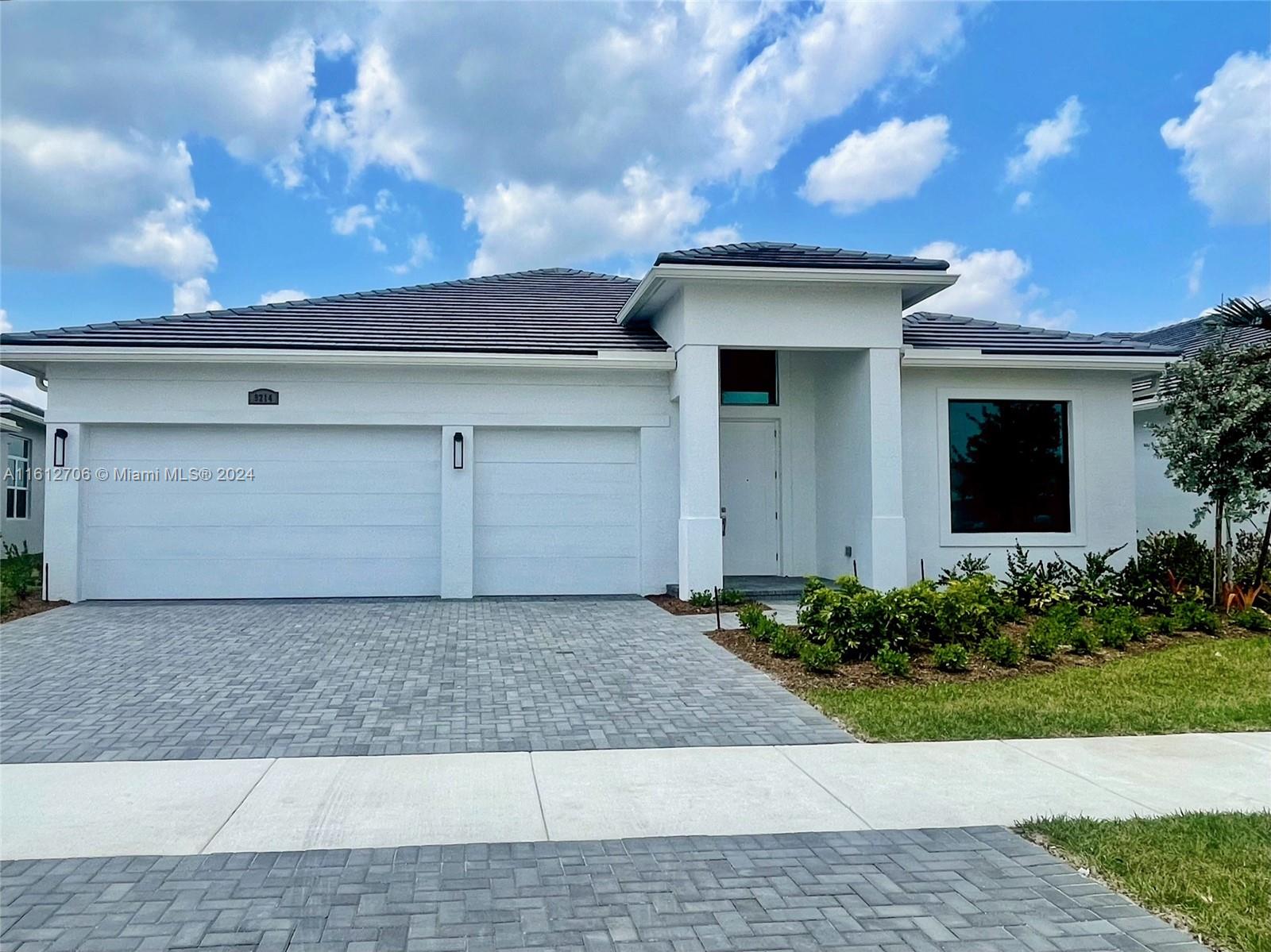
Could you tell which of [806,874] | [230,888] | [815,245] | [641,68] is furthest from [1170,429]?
[230,888]

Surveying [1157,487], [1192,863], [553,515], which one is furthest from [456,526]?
[1157,487]

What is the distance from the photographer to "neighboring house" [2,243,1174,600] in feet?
40.6

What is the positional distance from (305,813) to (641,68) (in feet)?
36.5

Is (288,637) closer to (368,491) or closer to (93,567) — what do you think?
(368,491)

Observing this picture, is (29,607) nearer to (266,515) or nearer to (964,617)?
(266,515)

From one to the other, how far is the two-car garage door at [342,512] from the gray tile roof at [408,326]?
1247mm

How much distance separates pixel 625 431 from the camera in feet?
44.0

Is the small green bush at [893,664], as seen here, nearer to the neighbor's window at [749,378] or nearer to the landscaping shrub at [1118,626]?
the landscaping shrub at [1118,626]

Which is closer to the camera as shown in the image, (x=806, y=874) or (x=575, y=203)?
(x=806, y=874)

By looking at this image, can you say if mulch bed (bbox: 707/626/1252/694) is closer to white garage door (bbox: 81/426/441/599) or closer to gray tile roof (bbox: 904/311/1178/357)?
gray tile roof (bbox: 904/311/1178/357)

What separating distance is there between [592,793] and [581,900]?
1.33 m

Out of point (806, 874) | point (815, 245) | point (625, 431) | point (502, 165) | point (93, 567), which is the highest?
point (502, 165)

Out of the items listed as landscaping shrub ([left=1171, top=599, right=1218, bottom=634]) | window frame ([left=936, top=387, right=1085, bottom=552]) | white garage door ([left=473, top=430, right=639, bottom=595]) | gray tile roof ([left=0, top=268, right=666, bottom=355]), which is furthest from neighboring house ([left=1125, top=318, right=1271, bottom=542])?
white garage door ([left=473, top=430, right=639, bottom=595])

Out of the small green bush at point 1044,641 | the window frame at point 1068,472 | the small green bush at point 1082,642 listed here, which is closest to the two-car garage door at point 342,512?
the window frame at point 1068,472
